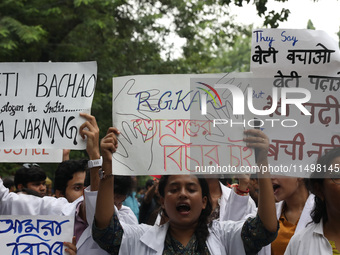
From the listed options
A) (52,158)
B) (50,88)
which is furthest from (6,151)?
(50,88)

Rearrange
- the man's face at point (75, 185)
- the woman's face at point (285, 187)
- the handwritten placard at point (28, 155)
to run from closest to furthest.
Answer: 1. the woman's face at point (285, 187)
2. the handwritten placard at point (28, 155)
3. the man's face at point (75, 185)

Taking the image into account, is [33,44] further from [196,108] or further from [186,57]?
[196,108]

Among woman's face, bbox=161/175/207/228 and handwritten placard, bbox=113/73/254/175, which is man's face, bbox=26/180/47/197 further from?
woman's face, bbox=161/175/207/228

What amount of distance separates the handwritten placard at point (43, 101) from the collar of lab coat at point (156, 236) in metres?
0.88

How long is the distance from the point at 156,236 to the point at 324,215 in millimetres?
938

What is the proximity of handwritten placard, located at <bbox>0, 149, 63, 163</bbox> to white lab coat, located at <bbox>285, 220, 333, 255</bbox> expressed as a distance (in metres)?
2.05

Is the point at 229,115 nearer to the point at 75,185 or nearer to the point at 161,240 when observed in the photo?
the point at 161,240

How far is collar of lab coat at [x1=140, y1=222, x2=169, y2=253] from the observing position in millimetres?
3467

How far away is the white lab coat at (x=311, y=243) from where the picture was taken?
3.26 meters

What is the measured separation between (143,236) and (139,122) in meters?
0.76

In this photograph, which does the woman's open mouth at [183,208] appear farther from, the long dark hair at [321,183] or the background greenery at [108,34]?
the background greenery at [108,34]

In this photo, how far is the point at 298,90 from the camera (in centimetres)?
407

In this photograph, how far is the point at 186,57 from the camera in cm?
1593

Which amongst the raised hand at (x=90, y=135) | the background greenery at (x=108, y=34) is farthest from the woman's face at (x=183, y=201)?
the background greenery at (x=108, y=34)
